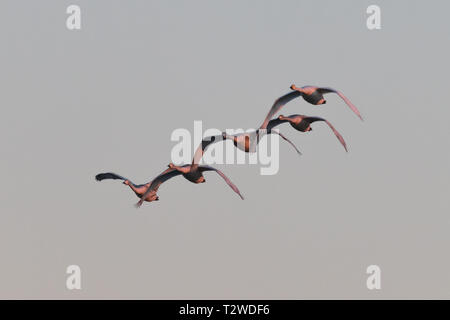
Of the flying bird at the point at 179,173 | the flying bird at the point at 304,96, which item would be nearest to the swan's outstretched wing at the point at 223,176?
the flying bird at the point at 179,173

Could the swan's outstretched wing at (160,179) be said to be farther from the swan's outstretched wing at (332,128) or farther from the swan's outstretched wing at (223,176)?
the swan's outstretched wing at (332,128)

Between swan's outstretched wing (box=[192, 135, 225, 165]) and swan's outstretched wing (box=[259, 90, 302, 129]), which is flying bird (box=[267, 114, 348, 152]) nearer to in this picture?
swan's outstretched wing (box=[259, 90, 302, 129])

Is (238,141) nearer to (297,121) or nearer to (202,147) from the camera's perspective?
(202,147)

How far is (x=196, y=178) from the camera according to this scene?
3253 centimetres

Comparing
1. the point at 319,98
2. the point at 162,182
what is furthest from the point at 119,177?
the point at 319,98

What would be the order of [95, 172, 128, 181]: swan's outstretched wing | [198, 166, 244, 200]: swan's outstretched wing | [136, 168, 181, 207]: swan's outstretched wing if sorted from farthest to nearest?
[95, 172, 128, 181]: swan's outstretched wing, [136, 168, 181, 207]: swan's outstretched wing, [198, 166, 244, 200]: swan's outstretched wing

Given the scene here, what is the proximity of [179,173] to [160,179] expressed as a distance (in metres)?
0.71

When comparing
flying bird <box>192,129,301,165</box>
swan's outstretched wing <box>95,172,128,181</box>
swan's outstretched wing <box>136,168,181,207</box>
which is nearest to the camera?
flying bird <box>192,129,301,165</box>

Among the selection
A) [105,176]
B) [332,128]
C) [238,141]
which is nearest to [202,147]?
[238,141]

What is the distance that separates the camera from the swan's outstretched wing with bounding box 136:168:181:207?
33.3 metres

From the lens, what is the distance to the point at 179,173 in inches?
1310

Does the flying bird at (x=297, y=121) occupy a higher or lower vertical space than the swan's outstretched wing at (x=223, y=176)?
higher

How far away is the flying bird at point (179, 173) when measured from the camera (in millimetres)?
32188

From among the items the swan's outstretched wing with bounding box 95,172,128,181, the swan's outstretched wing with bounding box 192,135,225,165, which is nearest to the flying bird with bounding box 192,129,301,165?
the swan's outstretched wing with bounding box 192,135,225,165
